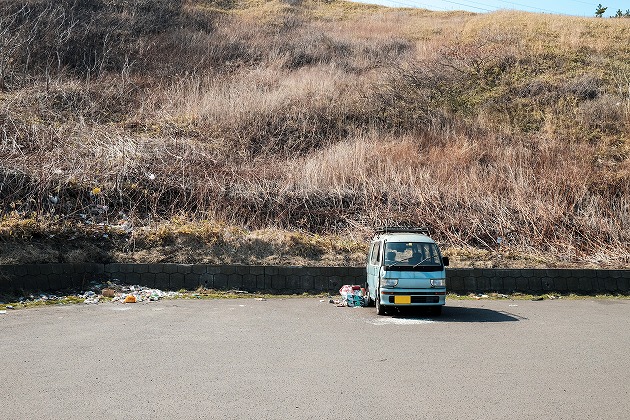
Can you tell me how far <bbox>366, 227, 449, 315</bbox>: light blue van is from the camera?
12.6 meters

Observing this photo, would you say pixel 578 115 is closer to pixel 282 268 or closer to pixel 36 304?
pixel 282 268

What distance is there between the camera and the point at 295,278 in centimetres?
1652

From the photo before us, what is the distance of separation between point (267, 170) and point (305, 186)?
2.44 m

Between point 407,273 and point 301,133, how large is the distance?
679 inches

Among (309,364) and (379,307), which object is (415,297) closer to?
(379,307)

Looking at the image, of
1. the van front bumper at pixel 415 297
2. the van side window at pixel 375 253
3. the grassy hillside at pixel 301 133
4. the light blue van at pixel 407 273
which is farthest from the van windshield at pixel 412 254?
the grassy hillside at pixel 301 133

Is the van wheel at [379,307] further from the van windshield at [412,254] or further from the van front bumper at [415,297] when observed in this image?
the van windshield at [412,254]

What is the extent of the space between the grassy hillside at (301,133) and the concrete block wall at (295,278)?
0.90 m

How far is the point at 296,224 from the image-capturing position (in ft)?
67.7

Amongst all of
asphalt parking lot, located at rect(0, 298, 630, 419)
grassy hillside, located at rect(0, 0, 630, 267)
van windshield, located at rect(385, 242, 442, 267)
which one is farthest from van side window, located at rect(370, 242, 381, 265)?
grassy hillside, located at rect(0, 0, 630, 267)

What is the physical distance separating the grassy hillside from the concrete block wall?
90cm

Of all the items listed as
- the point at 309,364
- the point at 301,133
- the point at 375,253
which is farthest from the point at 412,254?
the point at 301,133

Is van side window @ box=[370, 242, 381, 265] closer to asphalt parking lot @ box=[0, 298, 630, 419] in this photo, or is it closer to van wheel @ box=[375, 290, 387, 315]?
van wheel @ box=[375, 290, 387, 315]

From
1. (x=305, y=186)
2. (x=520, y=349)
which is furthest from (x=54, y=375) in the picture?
(x=305, y=186)
